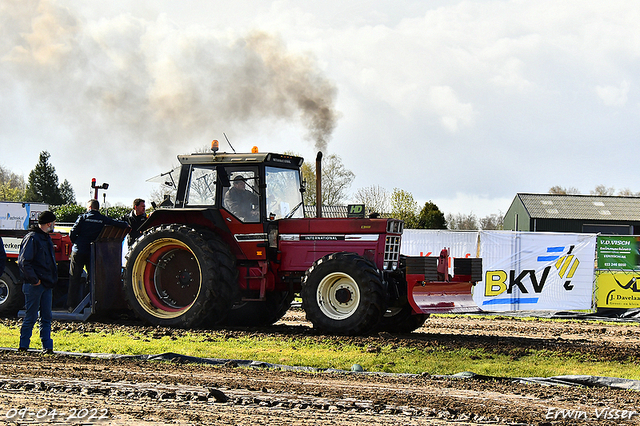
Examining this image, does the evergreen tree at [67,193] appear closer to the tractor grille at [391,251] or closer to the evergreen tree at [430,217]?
the evergreen tree at [430,217]

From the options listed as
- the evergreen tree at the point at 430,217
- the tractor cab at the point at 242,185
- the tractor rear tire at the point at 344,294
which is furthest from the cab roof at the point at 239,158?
the evergreen tree at the point at 430,217

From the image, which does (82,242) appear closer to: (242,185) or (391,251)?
(242,185)

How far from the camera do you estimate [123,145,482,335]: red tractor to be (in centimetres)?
990

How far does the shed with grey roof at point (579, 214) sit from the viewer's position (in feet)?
148

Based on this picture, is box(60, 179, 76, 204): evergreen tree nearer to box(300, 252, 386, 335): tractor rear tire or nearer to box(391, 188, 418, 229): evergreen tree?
box(391, 188, 418, 229): evergreen tree

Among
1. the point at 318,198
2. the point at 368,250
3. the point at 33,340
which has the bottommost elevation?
the point at 33,340

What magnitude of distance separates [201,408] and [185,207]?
5.86 m

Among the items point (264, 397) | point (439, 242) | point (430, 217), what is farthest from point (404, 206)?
point (264, 397)

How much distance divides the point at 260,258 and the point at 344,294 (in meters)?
1.48

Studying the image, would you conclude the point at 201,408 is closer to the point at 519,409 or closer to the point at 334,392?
the point at 334,392

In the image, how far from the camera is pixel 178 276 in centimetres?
1092

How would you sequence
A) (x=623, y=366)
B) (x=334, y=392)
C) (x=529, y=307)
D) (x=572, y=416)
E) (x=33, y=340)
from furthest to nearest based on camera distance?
(x=529, y=307), (x=33, y=340), (x=623, y=366), (x=334, y=392), (x=572, y=416)

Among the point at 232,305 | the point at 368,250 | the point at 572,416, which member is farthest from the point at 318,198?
the point at 572,416

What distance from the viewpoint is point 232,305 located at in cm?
1060
